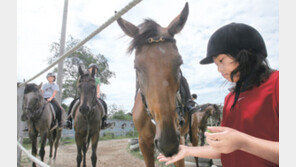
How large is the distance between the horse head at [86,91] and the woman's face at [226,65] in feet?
13.8

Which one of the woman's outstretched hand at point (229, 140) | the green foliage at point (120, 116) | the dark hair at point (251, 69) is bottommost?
the green foliage at point (120, 116)

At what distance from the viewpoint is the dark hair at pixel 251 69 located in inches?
34.2

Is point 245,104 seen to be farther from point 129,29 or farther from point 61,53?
point 61,53

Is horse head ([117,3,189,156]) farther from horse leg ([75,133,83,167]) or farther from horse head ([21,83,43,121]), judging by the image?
horse head ([21,83,43,121])

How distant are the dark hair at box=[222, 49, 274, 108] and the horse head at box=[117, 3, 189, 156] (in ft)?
1.81

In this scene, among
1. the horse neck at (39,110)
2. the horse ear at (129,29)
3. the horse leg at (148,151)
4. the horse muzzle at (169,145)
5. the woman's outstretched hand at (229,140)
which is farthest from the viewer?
the horse neck at (39,110)

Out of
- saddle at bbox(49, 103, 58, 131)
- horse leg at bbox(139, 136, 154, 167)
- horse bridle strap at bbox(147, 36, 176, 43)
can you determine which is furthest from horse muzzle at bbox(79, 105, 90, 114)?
horse bridle strap at bbox(147, 36, 176, 43)

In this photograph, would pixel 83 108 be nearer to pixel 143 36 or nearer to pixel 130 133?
pixel 143 36

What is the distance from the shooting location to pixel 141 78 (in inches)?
64.6

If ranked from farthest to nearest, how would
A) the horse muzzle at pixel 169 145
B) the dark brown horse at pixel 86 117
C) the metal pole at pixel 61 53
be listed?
the metal pole at pixel 61 53 → the dark brown horse at pixel 86 117 → the horse muzzle at pixel 169 145

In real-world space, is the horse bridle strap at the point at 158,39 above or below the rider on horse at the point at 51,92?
above

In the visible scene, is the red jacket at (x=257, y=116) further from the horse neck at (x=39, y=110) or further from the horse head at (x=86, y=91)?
the horse neck at (x=39, y=110)

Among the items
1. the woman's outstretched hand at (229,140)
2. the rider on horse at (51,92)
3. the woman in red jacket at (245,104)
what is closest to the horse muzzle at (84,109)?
the rider on horse at (51,92)

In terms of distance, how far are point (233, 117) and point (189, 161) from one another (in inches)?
208
